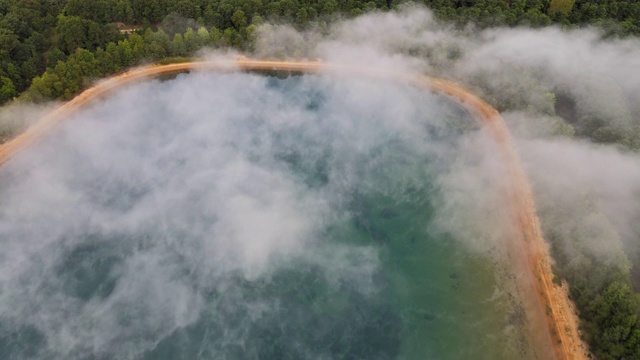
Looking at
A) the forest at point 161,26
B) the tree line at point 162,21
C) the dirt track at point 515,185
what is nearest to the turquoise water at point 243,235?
the dirt track at point 515,185

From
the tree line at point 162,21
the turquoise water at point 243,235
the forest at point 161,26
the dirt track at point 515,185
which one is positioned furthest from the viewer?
the tree line at point 162,21

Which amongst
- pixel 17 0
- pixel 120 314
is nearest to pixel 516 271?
pixel 120 314

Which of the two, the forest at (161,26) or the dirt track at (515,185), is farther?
the forest at (161,26)

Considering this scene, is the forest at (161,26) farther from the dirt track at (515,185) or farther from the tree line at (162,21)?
the dirt track at (515,185)

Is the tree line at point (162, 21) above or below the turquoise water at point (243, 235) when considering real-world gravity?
above

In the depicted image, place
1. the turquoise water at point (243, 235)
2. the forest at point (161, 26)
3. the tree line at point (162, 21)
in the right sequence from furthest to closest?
the tree line at point (162, 21), the forest at point (161, 26), the turquoise water at point (243, 235)

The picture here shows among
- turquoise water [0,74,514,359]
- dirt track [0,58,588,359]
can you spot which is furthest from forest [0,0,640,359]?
turquoise water [0,74,514,359]

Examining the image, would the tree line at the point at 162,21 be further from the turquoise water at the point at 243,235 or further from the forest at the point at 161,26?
the turquoise water at the point at 243,235
